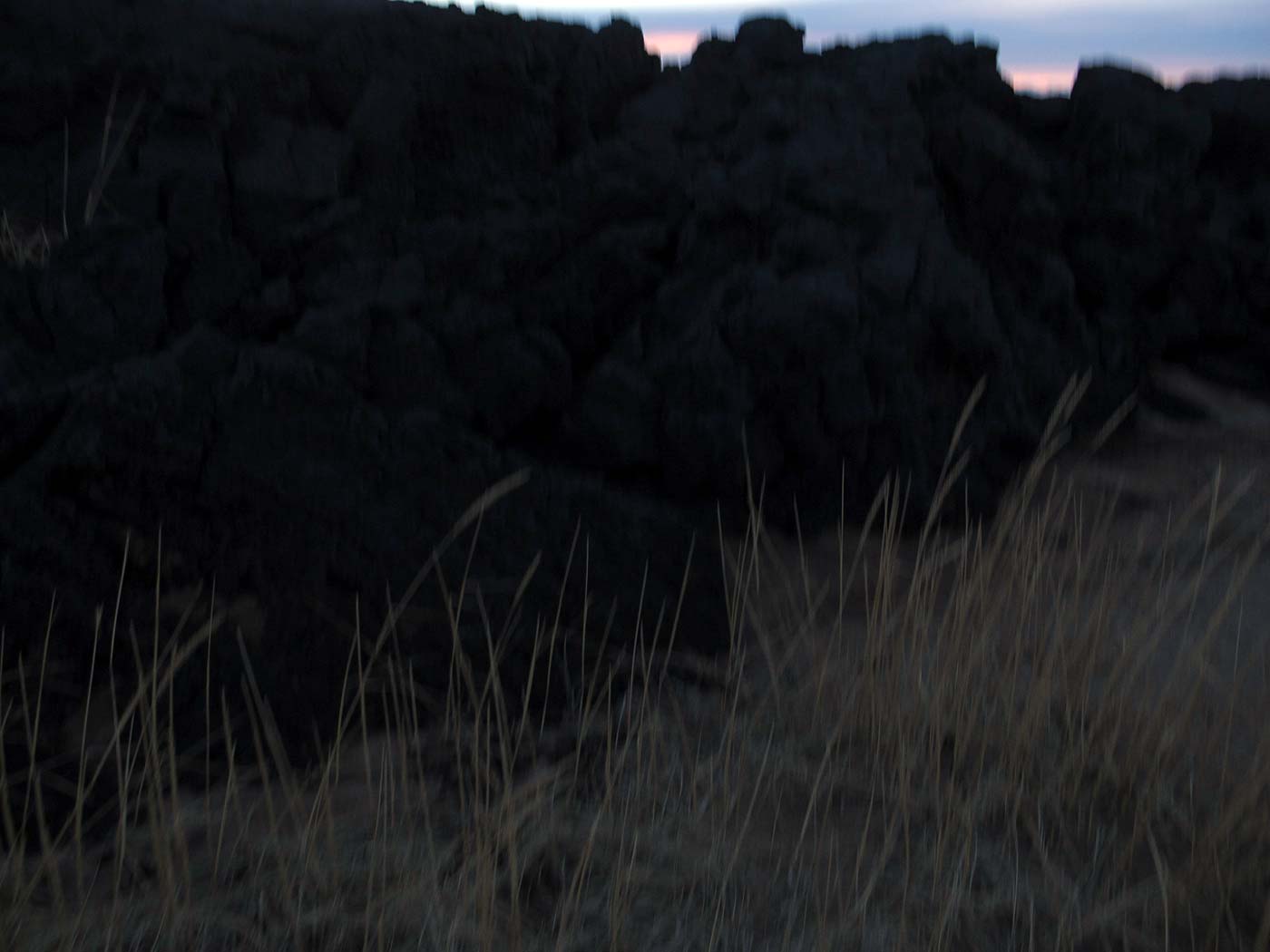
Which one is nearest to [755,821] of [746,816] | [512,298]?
[746,816]

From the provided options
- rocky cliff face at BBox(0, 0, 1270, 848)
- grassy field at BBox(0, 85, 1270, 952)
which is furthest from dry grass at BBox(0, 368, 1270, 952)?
rocky cliff face at BBox(0, 0, 1270, 848)

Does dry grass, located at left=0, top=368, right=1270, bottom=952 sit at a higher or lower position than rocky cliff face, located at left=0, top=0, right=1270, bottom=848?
lower

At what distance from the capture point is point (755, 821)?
230 cm

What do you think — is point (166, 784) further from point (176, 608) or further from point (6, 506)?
point (6, 506)

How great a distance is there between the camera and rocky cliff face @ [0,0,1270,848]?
8.52 feet

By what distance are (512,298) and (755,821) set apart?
69.4 inches

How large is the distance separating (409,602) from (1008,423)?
1.90 m

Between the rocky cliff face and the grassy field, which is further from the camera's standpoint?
the rocky cliff face

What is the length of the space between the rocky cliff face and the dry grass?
22cm

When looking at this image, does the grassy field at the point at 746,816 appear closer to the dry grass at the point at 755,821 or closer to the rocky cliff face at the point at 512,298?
the dry grass at the point at 755,821

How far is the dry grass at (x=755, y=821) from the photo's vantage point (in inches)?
77.4

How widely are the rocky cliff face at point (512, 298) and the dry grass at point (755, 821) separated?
0.22m

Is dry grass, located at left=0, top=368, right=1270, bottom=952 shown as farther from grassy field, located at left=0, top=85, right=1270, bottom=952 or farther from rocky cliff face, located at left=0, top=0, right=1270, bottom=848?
rocky cliff face, located at left=0, top=0, right=1270, bottom=848

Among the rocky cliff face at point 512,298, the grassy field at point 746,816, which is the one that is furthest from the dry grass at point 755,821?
the rocky cliff face at point 512,298
